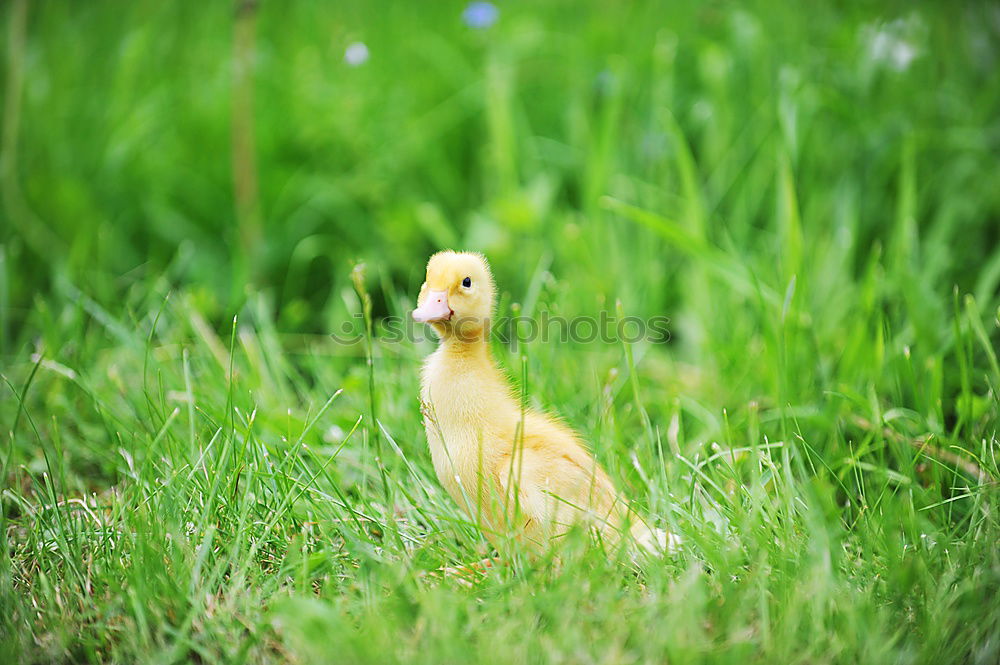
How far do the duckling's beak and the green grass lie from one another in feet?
0.55

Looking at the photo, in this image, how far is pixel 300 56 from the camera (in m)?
4.27

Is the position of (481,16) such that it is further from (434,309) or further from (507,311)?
(434,309)

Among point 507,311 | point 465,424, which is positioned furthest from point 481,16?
point 465,424

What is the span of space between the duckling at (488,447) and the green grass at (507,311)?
95mm

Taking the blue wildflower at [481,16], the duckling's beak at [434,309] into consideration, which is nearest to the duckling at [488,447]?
the duckling's beak at [434,309]

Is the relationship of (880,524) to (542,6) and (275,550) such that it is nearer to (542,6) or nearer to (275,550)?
(275,550)

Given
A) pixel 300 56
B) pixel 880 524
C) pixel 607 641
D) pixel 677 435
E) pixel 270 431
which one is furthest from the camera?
pixel 300 56

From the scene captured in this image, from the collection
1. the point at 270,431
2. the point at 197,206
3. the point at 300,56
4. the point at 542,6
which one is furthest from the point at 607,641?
the point at 542,6

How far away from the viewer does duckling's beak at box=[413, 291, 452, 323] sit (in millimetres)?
2008

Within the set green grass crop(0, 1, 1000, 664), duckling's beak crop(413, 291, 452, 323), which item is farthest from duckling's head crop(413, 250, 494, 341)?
green grass crop(0, 1, 1000, 664)

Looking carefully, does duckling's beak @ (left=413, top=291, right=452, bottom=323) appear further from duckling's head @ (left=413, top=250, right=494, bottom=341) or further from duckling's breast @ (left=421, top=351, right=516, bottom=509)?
duckling's breast @ (left=421, top=351, right=516, bottom=509)

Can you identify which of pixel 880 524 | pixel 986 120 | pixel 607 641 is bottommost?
pixel 607 641

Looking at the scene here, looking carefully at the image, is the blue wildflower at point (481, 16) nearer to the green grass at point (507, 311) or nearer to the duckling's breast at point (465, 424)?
the green grass at point (507, 311)

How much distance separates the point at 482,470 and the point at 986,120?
10.1 ft
